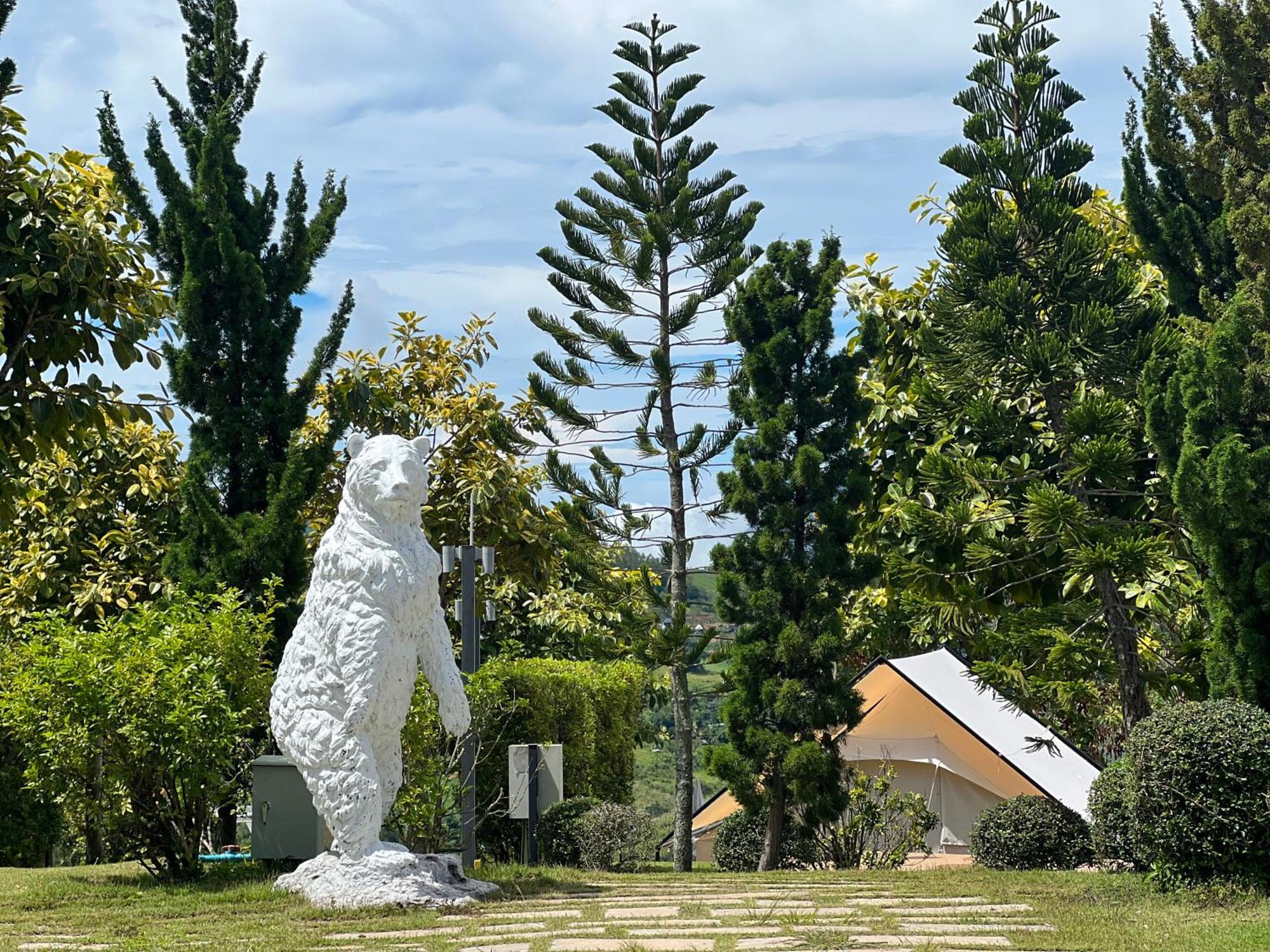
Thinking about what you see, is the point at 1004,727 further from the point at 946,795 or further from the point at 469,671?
the point at 469,671

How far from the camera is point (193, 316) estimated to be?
11656 mm

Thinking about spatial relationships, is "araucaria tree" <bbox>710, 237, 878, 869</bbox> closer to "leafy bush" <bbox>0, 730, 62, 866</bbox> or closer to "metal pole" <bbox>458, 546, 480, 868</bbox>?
"metal pole" <bbox>458, 546, 480, 868</bbox>

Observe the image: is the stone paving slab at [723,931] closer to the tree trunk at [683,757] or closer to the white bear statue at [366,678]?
the white bear statue at [366,678]

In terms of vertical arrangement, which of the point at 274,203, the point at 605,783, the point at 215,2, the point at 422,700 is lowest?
the point at 605,783

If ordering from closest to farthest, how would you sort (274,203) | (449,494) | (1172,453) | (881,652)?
(1172,453)
(274,203)
(449,494)
(881,652)

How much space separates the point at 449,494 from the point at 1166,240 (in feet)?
26.1

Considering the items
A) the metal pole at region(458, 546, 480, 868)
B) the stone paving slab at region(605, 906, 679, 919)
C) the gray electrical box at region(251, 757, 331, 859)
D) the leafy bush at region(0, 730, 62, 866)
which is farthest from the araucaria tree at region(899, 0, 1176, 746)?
the leafy bush at region(0, 730, 62, 866)

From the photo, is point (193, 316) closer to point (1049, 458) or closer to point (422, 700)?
point (422, 700)

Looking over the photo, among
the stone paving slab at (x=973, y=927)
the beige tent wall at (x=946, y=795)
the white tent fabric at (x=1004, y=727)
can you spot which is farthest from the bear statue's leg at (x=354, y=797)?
the beige tent wall at (x=946, y=795)

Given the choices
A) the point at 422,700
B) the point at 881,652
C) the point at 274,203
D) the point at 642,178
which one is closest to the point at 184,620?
the point at 422,700

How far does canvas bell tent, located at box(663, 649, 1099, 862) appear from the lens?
12930mm

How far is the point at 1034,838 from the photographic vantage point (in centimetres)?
1041

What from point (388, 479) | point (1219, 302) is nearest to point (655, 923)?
point (388, 479)

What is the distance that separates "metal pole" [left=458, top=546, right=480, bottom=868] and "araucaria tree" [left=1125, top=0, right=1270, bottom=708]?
5048mm
